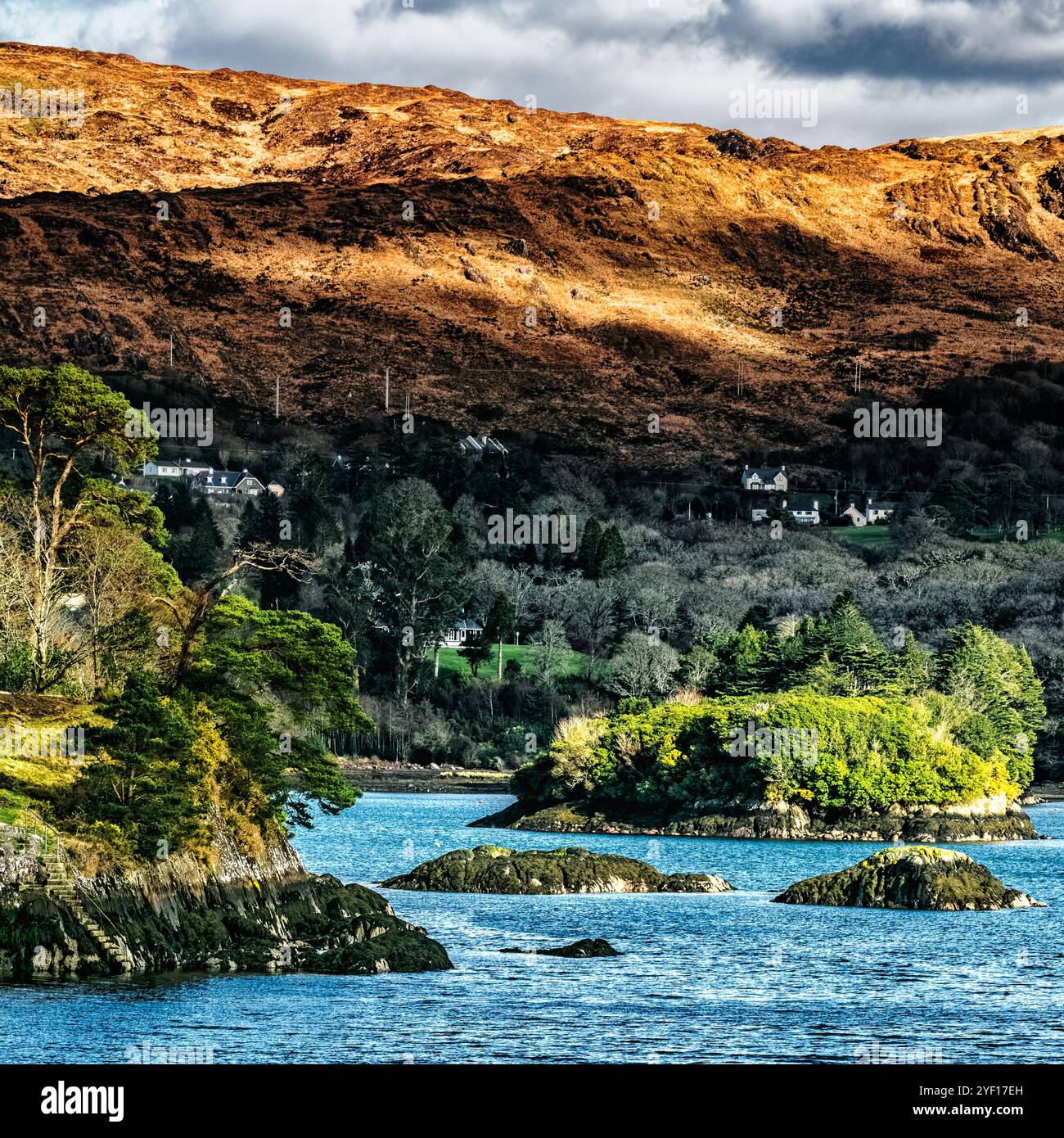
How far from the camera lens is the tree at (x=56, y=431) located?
59312mm

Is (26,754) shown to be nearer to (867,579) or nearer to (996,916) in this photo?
(996,916)

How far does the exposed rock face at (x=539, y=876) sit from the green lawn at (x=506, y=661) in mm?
86081

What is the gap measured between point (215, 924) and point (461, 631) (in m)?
131

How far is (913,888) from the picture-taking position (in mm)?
60781

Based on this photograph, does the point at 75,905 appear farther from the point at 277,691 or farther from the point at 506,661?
the point at 506,661

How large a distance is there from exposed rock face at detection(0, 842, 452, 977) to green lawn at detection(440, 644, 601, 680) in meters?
105

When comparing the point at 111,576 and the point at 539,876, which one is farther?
the point at 111,576

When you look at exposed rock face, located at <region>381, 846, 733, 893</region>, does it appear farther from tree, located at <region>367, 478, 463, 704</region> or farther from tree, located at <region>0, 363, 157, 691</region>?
tree, located at <region>367, 478, 463, 704</region>

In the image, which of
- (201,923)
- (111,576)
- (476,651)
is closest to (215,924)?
(201,923)

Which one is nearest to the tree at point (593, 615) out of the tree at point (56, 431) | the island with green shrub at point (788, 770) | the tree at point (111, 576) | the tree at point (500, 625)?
the tree at point (500, 625)

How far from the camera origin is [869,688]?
368 feet

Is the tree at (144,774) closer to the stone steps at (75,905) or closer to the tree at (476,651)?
the stone steps at (75,905)
